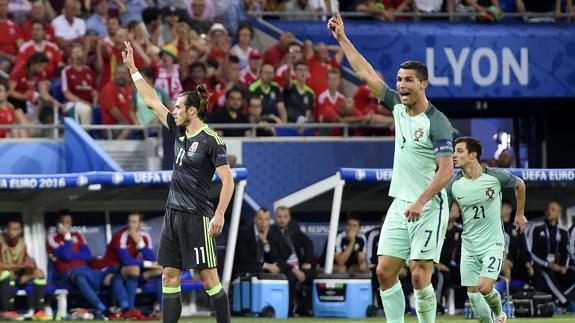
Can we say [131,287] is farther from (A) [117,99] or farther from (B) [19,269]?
(A) [117,99]

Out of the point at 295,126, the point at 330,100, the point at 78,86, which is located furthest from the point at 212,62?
the point at 78,86

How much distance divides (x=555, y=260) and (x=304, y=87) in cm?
449

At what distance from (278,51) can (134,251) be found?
196 inches

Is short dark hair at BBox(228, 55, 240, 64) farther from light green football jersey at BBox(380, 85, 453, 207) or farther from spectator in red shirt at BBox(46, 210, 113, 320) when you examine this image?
light green football jersey at BBox(380, 85, 453, 207)

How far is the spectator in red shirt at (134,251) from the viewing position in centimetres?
1783

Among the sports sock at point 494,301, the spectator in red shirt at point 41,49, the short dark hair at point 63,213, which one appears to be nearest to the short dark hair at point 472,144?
the sports sock at point 494,301

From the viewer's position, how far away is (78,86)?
770 inches

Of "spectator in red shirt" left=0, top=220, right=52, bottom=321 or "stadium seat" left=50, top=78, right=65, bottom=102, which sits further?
"stadium seat" left=50, top=78, right=65, bottom=102

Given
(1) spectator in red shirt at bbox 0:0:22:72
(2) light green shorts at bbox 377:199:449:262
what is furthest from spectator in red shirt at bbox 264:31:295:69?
(2) light green shorts at bbox 377:199:449:262

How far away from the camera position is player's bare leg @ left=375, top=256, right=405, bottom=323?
1035 centimetres

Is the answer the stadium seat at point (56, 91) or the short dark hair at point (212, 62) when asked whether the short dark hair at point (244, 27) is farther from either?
the stadium seat at point (56, 91)

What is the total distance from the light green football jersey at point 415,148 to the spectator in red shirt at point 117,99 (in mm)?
9326

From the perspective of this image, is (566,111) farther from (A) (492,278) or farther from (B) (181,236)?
(B) (181,236)

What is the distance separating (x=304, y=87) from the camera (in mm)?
20797
